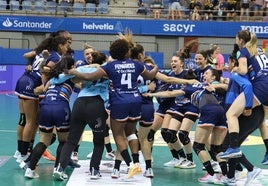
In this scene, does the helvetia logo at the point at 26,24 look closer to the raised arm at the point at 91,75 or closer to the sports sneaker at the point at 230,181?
the raised arm at the point at 91,75

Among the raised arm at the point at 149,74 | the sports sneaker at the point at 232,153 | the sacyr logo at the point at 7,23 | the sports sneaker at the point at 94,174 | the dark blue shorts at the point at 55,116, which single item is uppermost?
the sacyr logo at the point at 7,23

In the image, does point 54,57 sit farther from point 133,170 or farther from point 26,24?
point 26,24

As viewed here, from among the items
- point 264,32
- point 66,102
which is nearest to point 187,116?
point 66,102

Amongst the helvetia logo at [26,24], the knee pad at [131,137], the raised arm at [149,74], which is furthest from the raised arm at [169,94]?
the helvetia logo at [26,24]

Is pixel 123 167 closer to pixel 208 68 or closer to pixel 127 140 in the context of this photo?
pixel 127 140

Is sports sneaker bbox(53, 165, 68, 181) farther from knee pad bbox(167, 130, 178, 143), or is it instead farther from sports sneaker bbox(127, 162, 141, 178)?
knee pad bbox(167, 130, 178, 143)

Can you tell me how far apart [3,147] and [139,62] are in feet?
12.5

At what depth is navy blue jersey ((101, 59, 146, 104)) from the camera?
24.7ft

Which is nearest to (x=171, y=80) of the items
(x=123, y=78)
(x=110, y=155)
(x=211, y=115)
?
(x=211, y=115)

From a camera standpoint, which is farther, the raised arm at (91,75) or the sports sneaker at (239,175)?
the sports sneaker at (239,175)

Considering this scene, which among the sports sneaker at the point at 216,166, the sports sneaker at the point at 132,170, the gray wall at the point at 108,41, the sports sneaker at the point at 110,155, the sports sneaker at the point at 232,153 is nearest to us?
the sports sneaker at the point at 232,153

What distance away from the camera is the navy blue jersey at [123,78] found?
7.52 meters

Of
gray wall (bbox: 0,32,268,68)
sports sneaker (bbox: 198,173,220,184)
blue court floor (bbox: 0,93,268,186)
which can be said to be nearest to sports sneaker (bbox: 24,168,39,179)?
blue court floor (bbox: 0,93,268,186)

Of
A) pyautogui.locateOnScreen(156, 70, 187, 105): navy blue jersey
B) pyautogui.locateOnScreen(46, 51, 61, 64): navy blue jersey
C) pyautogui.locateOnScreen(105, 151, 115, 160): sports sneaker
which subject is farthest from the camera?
pyautogui.locateOnScreen(105, 151, 115, 160): sports sneaker
